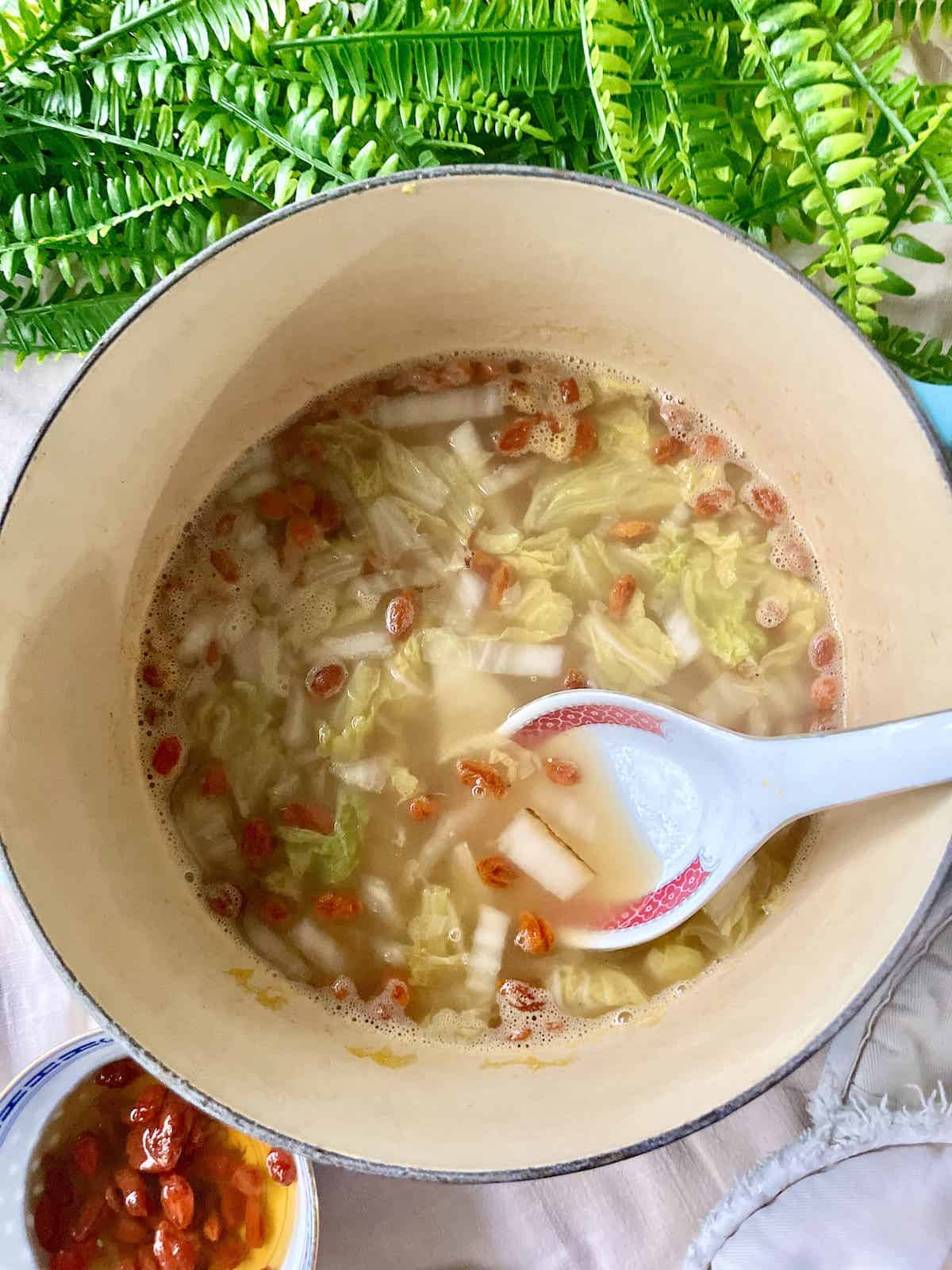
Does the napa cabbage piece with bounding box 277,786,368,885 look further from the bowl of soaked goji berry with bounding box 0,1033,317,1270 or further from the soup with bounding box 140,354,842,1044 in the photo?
the bowl of soaked goji berry with bounding box 0,1033,317,1270

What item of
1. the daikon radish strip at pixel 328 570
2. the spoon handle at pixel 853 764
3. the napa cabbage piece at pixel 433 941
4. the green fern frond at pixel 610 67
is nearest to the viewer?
the spoon handle at pixel 853 764

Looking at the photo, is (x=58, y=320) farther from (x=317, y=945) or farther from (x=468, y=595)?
(x=317, y=945)

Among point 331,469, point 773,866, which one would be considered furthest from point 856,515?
point 331,469

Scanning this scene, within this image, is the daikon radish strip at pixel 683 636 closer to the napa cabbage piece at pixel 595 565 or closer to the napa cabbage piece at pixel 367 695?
the napa cabbage piece at pixel 595 565

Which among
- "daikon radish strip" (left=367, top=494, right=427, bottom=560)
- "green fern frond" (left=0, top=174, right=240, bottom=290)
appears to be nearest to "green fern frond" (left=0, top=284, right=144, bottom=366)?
"green fern frond" (left=0, top=174, right=240, bottom=290)

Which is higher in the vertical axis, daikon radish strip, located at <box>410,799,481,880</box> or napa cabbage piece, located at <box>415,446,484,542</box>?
napa cabbage piece, located at <box>415,446,484,542</box>

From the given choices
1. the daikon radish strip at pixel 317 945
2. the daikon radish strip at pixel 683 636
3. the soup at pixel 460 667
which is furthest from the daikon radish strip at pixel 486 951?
the daikon radish strip at pixel 683 636

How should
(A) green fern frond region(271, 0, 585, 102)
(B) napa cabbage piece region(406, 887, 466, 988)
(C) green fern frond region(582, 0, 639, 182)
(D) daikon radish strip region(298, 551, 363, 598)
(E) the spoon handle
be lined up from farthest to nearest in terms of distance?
(D) daikon radish strip region(298, 551, 363, 598) < (B) napa cabbage piece region(406, 887, 466, 988) < (A) green fern frond region(271, 0, 585, 102) < (C) green fern frond region(582, 0, 639, 182) < (E) the spoon handle
